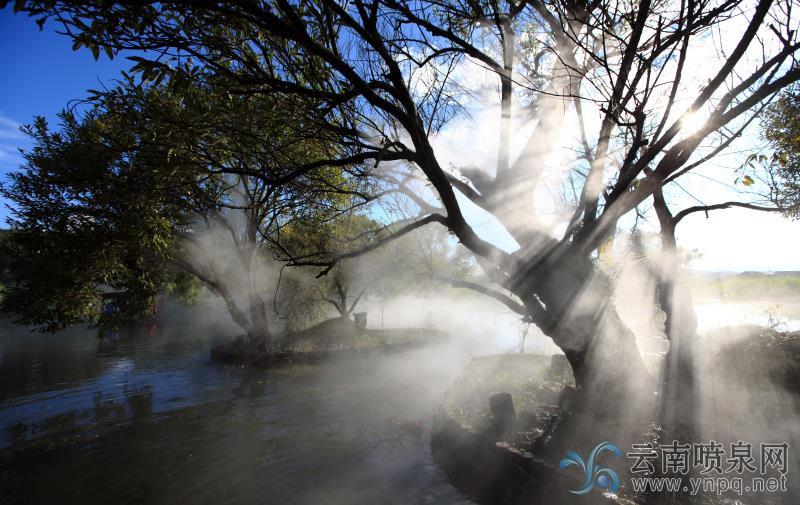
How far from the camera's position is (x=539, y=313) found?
528cm

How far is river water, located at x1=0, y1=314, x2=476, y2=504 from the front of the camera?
20.9ft

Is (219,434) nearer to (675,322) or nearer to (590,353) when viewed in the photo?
(590,353)

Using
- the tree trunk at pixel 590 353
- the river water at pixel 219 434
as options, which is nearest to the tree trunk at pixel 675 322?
the tree trunk at pixel 590 353

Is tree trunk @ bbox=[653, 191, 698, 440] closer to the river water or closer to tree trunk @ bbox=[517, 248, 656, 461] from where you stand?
tree trunk @ bbox=[517, 248, 656, 461]

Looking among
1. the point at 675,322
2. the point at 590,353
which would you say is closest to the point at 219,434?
the point at 590,353

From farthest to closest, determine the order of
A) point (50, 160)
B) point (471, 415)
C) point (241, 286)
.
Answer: point (241, 286)
point (50, 160)
point (471, 415)

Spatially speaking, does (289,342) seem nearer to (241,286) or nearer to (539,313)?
(241,286)

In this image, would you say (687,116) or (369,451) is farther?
(369,451)

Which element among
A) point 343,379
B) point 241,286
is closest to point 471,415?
point 343,379

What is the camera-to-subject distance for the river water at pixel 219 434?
250 inches

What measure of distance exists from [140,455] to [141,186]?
6479mm

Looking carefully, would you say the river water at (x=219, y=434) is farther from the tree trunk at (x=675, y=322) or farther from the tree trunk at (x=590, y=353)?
the tree trunk at (x=675, y=322)

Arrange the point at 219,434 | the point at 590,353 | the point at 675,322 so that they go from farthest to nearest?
the point at 219,434, the point at 675,322, the point at 590,353

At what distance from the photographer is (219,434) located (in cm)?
880
